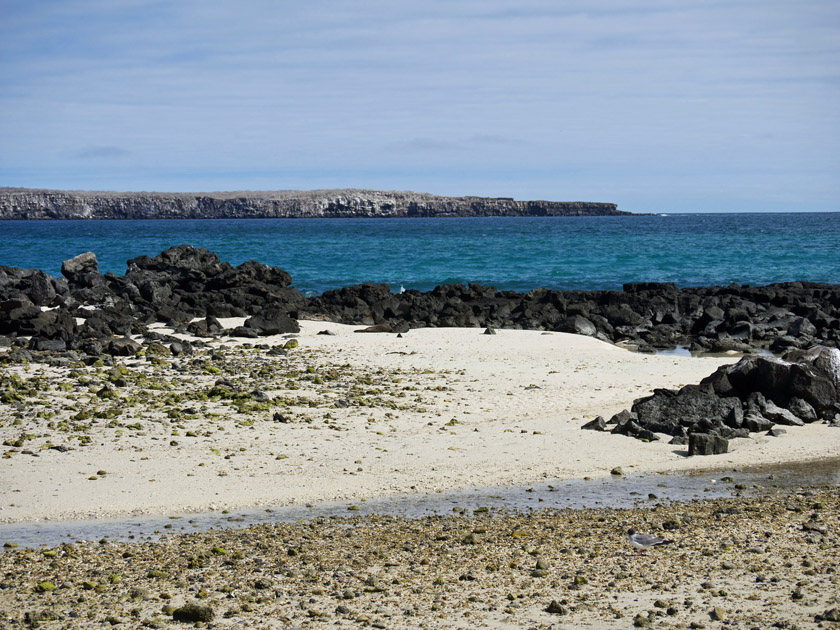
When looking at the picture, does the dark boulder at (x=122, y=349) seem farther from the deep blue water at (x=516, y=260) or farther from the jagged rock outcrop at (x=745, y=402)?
the deep blue water at (x=516, y=260)

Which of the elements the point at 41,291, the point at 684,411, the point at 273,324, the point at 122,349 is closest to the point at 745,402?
the point at 684,411

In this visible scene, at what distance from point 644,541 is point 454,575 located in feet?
5.47

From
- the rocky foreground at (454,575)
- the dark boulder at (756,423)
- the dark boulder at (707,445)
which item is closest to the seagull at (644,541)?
the rocky foreground at (454,575)

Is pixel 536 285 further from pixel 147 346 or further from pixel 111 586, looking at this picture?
pixel 111 586

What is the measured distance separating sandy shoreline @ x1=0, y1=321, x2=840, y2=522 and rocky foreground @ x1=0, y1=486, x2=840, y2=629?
1.25 m

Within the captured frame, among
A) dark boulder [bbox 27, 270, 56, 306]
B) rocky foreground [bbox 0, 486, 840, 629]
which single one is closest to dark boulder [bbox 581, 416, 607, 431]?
rocky foreground [bbox 0, 486, 840, 629]

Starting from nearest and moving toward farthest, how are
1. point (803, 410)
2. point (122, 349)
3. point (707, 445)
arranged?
point (707, 445) → point (803, 410) → point (122, 349)

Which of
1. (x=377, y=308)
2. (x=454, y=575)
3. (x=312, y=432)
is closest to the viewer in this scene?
(x=454, y=575)

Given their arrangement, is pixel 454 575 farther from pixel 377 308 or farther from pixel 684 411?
pixel 377 308

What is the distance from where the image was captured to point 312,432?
1020 cm

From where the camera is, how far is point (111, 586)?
19.0ft

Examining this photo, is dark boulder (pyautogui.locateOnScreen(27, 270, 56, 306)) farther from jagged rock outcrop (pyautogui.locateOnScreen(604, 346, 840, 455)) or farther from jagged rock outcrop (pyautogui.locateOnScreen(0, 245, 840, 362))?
jagged rock outcrop (pyautogui.locateOnScreen(604, 346, 840, 455))

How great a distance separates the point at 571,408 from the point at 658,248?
178 ft

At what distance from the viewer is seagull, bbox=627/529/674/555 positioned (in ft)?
21.8
